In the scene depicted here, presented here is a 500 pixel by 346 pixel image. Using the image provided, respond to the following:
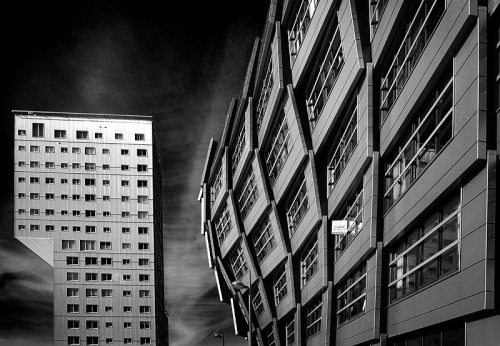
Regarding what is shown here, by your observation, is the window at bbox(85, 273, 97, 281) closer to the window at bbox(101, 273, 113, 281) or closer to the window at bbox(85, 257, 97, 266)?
the window at bbox(101, 273, 113, 281)

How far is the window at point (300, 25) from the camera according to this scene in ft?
109

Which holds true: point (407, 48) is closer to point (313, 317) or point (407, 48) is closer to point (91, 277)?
point (313, 317)

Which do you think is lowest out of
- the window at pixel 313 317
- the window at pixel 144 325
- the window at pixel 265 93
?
the window at pixel 144 325

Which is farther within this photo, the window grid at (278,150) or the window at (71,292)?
the window at (71,292)

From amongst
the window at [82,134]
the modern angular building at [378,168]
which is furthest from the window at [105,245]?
the modern angular building at [378,168]

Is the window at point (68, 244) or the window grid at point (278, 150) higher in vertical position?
the window grid at point (278, 150)

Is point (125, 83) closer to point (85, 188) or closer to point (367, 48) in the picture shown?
point (85, 188)

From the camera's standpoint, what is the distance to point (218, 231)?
67.5 m

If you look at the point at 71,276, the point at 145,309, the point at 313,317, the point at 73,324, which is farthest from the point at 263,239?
the point at 71,276

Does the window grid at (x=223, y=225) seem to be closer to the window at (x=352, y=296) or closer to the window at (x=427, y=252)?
the window at (x=352, y=296)

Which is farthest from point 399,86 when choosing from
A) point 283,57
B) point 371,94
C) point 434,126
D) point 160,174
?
point 160,174

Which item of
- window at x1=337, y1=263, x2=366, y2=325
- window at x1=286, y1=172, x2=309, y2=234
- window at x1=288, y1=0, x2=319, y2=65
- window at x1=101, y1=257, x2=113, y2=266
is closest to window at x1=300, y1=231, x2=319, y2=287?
window at x1=286, y1=172, x2=309, y2=234

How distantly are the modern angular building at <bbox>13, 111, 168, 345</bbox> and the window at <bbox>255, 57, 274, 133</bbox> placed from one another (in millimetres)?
54042

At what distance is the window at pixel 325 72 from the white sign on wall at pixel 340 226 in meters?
5.86
